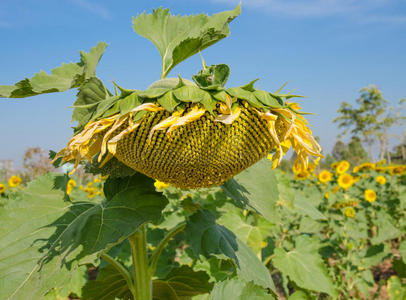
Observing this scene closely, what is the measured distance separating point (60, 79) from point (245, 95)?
530mm

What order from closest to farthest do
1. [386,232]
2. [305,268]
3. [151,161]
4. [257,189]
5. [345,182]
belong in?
[151,161], [257,189], [305,268], [386,232], [345,182]

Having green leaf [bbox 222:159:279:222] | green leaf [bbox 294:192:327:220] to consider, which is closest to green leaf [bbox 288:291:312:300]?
green leaf [bbox 294:192:327:220]

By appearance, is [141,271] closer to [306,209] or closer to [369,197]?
[306,209]

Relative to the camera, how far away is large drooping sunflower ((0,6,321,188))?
0.90m

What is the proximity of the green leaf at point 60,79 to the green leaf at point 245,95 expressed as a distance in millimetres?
421

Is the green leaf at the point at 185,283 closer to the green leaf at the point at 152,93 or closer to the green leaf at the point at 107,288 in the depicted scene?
the green leaf at the point at 107,288

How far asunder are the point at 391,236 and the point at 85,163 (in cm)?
456

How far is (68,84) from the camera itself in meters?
1.04

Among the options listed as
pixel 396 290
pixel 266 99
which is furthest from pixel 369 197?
pixel 266 99

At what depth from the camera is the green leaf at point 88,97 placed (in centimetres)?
102

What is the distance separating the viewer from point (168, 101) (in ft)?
2.96

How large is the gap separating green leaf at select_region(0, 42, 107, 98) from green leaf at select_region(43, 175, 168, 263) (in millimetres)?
368

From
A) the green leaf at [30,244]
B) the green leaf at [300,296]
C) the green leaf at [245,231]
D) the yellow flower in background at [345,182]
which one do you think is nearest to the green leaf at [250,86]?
the green leaf at [30,244]

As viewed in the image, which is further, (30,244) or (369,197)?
(369,197)
